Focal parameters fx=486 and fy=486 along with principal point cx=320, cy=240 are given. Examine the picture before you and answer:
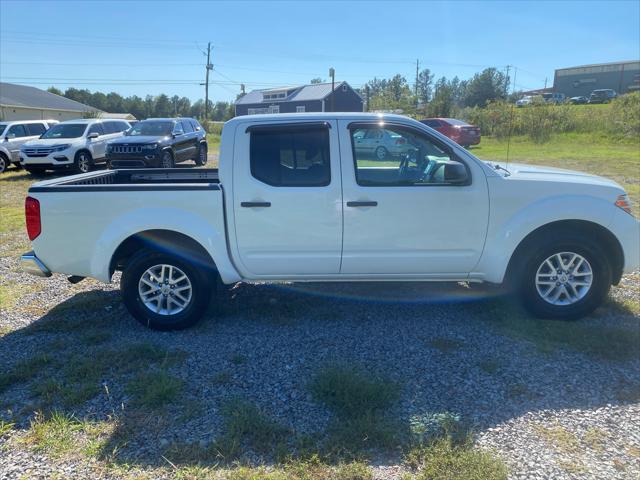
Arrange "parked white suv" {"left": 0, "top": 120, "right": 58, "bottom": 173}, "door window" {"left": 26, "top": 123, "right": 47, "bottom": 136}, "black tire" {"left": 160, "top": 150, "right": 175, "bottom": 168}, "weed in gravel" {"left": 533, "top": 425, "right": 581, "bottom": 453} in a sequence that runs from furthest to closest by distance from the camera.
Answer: "door window" {"left": 26, "top": 123, "right": 47, "bottom": 136}
"parked white suv" {"left": 0, "top": 120, "right": 58, "bottom": 173}
"black tire" {"left": 160, "top": 150, "right": 175, "bottom": 168}
"weed in gravel" {"left": 533, "top": 425, "right": 581, "bottom": 453}

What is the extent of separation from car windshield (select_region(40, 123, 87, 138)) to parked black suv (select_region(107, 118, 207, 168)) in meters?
1.71

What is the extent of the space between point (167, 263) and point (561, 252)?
3.66 m

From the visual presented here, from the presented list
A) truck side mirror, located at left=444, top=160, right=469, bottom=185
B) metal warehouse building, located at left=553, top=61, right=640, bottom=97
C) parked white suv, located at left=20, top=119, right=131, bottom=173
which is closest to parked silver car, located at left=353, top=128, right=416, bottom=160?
truck side mirror, located at left=444, top=160, right=469, bottom=185

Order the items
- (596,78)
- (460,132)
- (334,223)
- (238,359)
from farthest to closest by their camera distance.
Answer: (596,78) → (460,132) → (334,223) → (238,359)

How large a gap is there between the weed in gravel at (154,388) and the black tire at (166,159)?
11.6 m

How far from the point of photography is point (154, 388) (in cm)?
356

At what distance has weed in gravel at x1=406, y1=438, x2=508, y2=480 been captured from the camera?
272 cm

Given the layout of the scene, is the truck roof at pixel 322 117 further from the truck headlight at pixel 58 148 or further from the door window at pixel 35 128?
the door window at pixel 35 128

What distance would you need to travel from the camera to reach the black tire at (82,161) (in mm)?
15457

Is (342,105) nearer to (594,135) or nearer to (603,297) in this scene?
(594,135)

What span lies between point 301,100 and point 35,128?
133 ft

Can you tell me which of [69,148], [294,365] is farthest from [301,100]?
[294,365]

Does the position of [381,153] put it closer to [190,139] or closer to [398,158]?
[398,158]

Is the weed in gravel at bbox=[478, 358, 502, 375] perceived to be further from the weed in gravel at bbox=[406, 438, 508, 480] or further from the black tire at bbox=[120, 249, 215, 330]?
the black tire at bbox=[120, 249, 215, 330]
